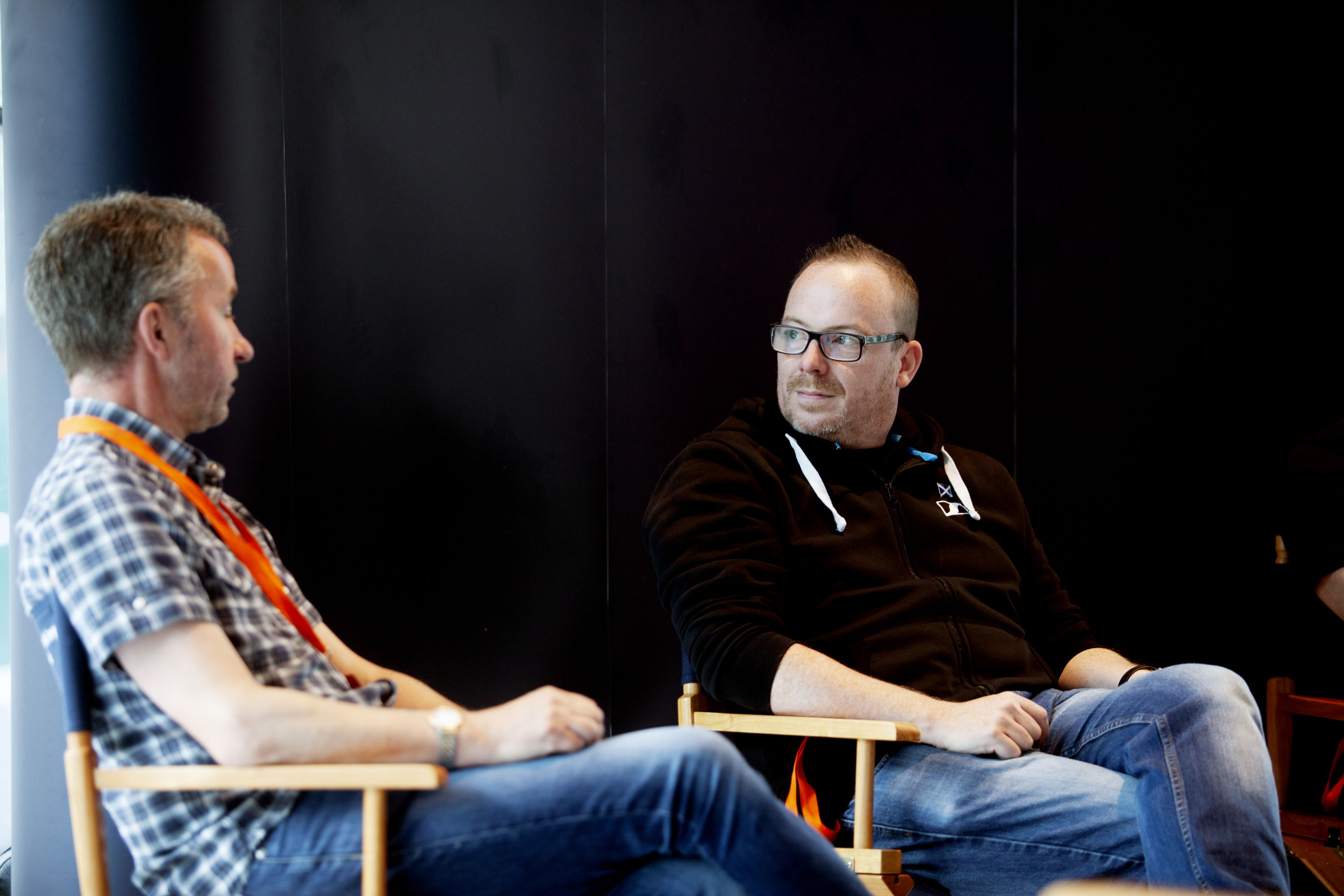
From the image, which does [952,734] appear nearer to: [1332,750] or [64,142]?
[1332,750]

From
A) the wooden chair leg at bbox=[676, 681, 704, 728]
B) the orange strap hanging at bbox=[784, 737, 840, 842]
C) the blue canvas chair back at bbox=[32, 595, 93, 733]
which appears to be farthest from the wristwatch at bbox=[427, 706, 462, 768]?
the orange strap hanging at bbox=[784, 737, 840, 842]

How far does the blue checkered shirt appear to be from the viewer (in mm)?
1243

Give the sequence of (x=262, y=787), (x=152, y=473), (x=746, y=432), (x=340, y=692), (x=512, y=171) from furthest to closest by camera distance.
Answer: (x=512, y=171), (x=746, y=432), (x=340, y=692), (x=152, y=473), (x=262, y=787)

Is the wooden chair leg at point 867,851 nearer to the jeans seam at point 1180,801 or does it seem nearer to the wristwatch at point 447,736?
the jeans seam at point 1180,801

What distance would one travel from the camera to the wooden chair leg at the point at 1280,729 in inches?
99.0

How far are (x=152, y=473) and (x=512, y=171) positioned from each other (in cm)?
139

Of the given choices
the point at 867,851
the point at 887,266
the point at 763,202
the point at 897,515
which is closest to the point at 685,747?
the point at 867,851

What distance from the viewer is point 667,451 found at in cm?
269

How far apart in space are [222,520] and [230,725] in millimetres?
334

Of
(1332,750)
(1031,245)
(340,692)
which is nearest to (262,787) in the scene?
(340,692)

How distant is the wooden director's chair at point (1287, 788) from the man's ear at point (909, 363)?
44.2 inches

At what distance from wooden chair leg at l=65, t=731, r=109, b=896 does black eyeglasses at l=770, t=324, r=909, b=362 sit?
4.88ft

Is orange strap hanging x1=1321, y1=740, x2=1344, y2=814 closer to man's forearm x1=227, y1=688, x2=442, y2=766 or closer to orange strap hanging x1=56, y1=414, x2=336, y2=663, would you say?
man's forearm x1=227, y1=688, x2=442, y2=766

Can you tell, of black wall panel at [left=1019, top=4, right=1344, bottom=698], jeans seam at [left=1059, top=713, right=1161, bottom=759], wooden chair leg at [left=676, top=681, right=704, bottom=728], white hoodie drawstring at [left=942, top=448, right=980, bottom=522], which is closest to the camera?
jeans seam at [left=1059, top=713, right=1161, bottom=759]
